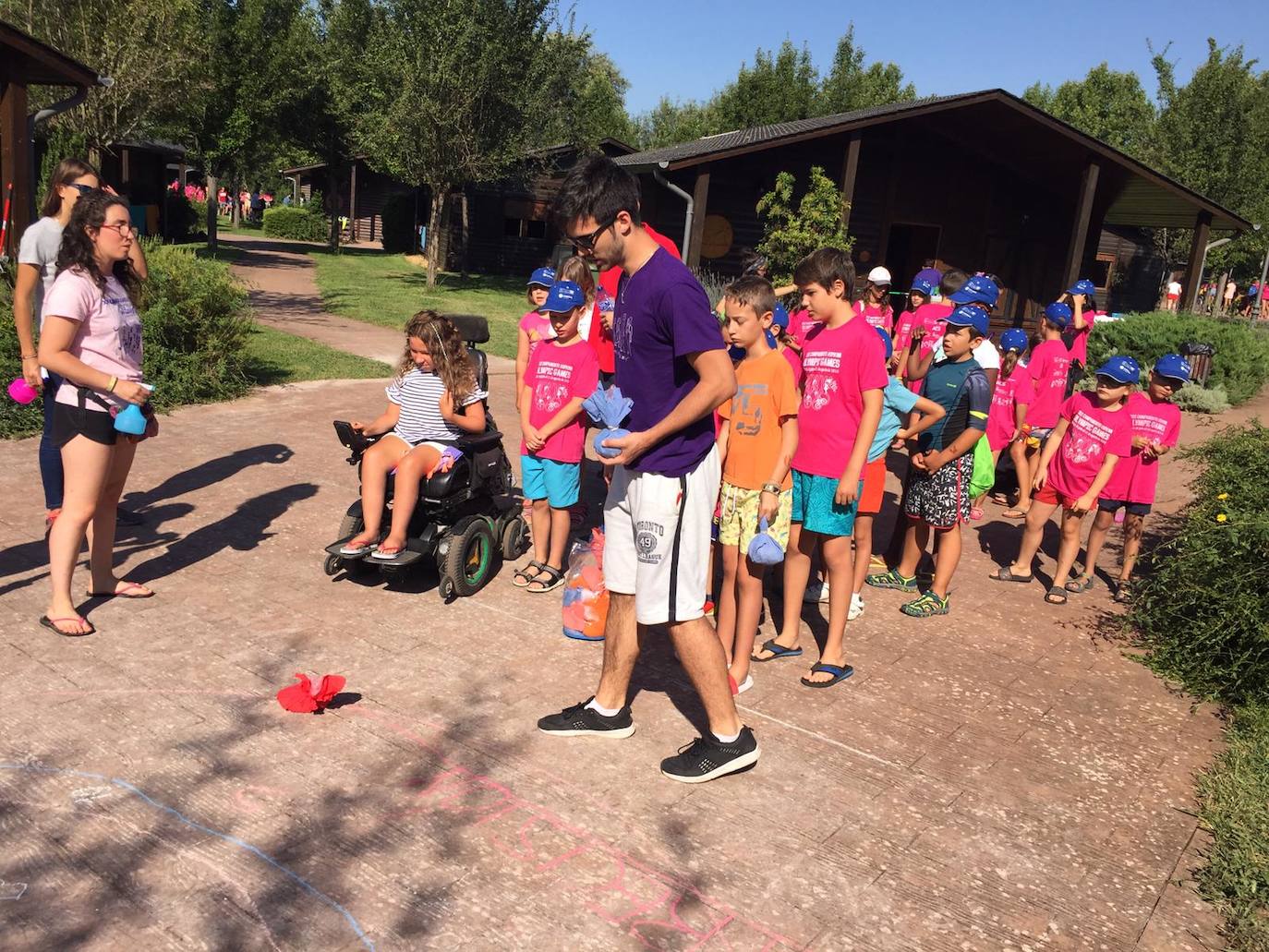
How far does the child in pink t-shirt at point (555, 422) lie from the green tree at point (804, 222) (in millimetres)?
12062

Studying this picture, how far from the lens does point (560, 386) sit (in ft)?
16.4

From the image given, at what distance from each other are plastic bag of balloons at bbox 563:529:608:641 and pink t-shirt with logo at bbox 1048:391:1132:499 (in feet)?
10.2

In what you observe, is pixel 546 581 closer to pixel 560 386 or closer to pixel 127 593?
pixel 560 386

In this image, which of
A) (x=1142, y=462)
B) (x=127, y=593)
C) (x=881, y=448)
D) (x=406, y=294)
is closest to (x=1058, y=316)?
(x=1142, y=462)

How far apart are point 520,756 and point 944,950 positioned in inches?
60.2

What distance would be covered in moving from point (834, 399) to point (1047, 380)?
4131 mm

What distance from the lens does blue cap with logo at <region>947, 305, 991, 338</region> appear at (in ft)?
16.3

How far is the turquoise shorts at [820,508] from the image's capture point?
13.7ft

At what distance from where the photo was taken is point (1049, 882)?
9.72 feet

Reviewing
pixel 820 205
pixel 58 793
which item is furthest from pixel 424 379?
pixel 820 205

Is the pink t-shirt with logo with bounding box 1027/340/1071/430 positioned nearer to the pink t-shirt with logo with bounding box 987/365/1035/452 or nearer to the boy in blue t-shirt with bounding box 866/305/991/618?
the pink t-shirt with logo with bounding box 987/365/1035/452

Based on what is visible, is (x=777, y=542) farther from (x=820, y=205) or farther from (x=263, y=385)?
(x=820, y=205)

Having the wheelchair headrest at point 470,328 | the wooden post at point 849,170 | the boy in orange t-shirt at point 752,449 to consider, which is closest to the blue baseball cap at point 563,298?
the wheelchair headrest at point 470,328

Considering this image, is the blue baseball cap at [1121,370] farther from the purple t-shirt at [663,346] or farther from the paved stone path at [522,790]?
the purple t-shirt at [663,346]
